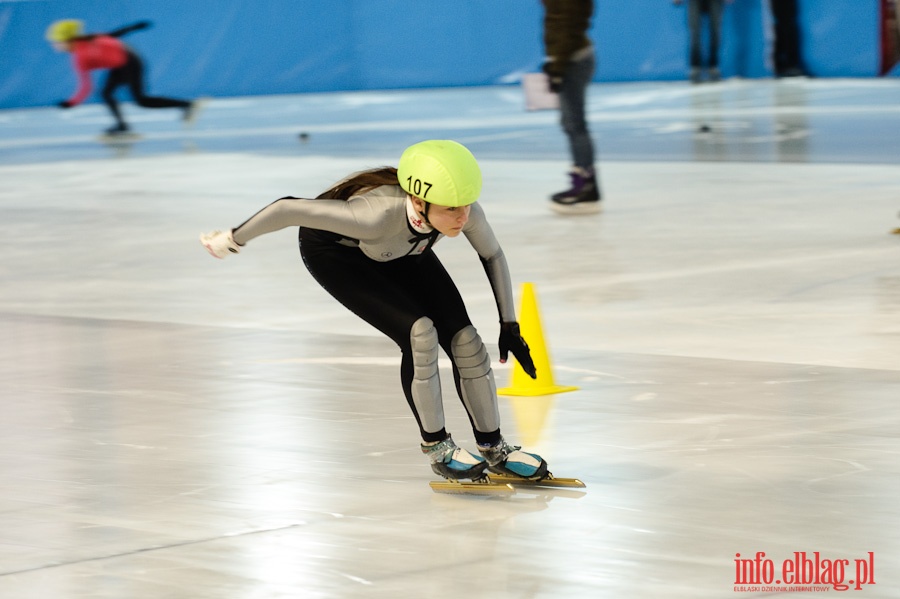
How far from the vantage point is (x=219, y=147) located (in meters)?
20.2

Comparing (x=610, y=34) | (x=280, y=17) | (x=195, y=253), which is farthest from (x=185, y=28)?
(x=195, y=253)

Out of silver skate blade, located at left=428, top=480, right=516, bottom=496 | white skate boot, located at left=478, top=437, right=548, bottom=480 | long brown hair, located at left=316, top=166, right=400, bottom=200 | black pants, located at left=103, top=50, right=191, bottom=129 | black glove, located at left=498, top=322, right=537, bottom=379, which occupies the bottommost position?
black pants, located at left=103, top=50, right=191, bottom=129

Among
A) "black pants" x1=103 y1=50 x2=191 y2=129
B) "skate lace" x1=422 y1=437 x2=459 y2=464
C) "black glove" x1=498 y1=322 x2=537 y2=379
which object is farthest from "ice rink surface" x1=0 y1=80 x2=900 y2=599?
"black pants" x1=103 y1=50 x2=191 y2=129

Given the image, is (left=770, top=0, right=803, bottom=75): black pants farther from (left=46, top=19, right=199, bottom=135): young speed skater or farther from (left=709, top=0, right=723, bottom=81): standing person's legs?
(left=46, top=19, right=199, bottom=135): young speed skater

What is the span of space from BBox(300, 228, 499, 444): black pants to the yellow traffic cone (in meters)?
1.12

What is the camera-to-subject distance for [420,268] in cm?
504

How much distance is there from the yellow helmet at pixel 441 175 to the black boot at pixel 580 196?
743 centimetres

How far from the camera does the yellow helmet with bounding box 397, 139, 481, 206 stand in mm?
4613

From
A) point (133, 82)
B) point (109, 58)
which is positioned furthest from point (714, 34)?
point (109, 58)

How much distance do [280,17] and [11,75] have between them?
18.9 feet

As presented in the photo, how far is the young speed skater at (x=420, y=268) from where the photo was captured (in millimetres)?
4695

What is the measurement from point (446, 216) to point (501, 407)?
5.00 feet

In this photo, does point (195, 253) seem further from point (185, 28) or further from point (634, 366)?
point (185, 28)

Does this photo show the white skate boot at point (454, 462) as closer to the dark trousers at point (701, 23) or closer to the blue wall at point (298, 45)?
the dark trousers at point (701, 23)
